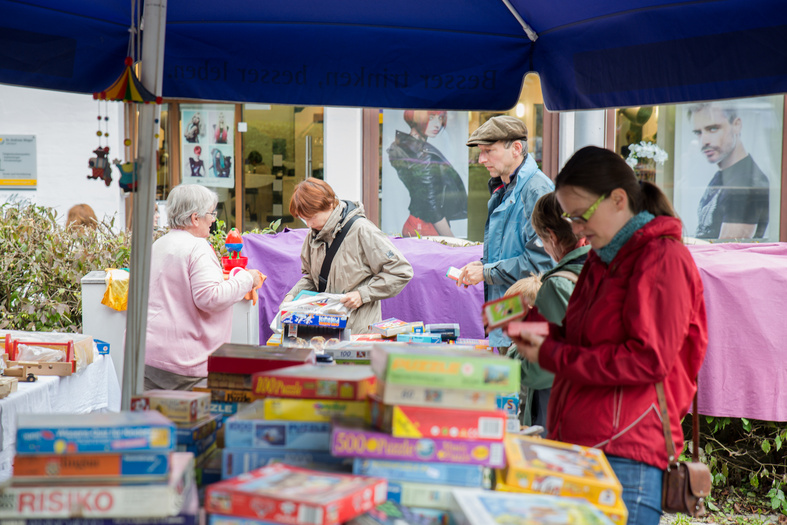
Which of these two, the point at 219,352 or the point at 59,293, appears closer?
the point at 219,352

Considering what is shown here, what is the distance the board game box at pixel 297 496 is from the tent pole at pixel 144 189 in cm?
119

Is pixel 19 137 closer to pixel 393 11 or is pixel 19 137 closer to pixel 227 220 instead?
pixel 227 220

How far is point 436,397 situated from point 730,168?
739cm

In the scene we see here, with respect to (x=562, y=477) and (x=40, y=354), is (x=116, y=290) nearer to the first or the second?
(x=40, y=354)

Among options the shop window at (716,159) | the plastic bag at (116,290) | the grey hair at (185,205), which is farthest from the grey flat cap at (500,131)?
the shop window at (716,159)

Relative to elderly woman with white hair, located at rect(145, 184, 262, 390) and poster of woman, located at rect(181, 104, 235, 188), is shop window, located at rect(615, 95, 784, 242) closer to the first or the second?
poster of woman, located at rect(181, 104, 235, 188)

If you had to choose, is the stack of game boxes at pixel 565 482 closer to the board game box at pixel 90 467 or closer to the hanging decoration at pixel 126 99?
the board game box at pixel 90 467

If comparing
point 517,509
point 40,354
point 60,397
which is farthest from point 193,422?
point 40,354

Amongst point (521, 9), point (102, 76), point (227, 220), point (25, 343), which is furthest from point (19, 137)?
point (521, 9)

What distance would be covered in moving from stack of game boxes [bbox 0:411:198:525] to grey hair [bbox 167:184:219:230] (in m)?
2.65

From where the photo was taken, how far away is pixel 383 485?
1598 millimetres

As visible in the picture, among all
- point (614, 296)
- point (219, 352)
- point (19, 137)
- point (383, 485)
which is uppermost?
point (19, 137)

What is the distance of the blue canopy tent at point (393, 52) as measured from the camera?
9.27ft

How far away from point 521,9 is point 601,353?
1888 millimetres
